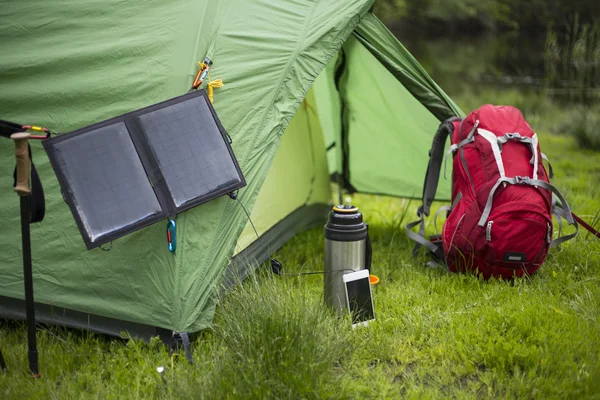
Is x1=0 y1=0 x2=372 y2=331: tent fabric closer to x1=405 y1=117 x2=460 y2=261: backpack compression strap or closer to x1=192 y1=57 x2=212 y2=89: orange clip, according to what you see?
x1=192 y1=57 x2=212 y2=89: orange clip

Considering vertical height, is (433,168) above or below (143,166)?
below

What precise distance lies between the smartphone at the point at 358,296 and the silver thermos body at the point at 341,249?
0.12 ft

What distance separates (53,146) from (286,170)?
1761 millimetres

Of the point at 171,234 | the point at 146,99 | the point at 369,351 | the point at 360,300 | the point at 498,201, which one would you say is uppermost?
the point at 146,99

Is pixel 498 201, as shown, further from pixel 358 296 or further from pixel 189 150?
pixel 189 150

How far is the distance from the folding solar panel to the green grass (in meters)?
0.52

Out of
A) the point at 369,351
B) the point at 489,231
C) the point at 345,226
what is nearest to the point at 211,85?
the point at 345,226

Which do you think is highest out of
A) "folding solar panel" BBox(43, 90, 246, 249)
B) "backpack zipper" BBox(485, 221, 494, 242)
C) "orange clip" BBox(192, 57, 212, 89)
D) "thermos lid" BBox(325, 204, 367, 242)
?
"orange clip" BBox(192, 57, 212, 89)

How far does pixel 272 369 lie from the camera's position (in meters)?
2.31

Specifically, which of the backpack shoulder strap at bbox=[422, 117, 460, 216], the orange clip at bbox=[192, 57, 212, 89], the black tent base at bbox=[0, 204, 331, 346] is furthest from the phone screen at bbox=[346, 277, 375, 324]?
the orange clip at bbox=[192, 57, 212, 89]

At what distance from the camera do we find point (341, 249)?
2.96m

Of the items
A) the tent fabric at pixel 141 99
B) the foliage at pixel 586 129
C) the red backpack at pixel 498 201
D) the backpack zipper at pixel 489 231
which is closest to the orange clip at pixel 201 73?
the tent fabric at pixel 141 99

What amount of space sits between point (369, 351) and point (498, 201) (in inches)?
44.1

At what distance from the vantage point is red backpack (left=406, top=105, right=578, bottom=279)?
3.21 meters
